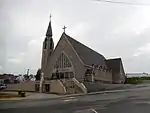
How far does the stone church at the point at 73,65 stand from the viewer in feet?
109

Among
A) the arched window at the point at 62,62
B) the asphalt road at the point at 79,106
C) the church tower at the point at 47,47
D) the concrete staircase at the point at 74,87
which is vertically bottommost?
the asphalt road at the point at 79,106

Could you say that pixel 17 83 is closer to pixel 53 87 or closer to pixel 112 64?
pixel 53 87

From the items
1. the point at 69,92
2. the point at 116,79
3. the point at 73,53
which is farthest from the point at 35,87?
the point at 116,79

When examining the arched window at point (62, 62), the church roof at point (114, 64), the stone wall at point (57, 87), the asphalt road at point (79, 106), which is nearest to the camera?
the asphalt road at point (79, 106)

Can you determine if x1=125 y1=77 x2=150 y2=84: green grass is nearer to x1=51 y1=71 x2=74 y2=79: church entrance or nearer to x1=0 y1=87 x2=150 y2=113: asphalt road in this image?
x1=51 y1=71 x2=74 y2=79: church entrance

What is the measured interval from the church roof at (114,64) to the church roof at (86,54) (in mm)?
2315

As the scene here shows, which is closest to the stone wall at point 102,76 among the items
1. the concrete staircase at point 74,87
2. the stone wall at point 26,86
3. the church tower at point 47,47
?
the concrete staircase at point 74,87

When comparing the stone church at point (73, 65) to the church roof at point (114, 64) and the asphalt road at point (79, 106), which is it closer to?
the church roof at point (114, 64)

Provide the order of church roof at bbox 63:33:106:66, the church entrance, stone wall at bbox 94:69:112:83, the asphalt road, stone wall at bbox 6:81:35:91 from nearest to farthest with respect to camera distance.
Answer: the asphalt road, stone wall at bbox 6:81:35:91, the church entrance, stone wall at bbox 94:69:112:83, church roof at bbox 63:33:106:66

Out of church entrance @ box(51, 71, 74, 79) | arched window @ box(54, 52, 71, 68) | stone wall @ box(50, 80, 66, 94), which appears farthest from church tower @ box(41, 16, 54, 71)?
stone wall @ box(50, 80, 66, 94)

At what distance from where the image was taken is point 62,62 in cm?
3722

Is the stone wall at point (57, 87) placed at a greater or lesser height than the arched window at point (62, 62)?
lesser

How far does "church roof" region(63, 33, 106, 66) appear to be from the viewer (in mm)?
36197

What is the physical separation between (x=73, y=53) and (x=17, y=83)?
33.8 ft
